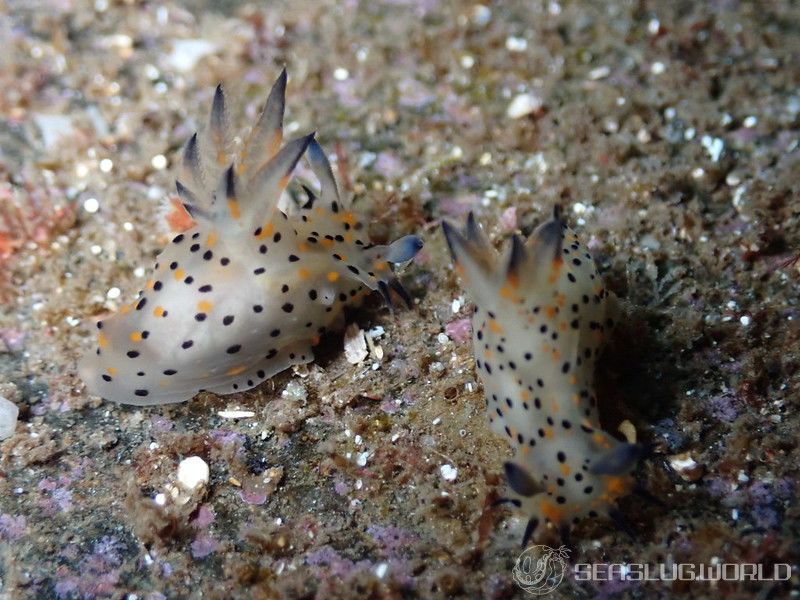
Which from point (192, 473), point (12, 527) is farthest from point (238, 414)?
point (12, 527)

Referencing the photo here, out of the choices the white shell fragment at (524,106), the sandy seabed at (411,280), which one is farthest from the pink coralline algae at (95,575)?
the white shell fragment at (524,106)

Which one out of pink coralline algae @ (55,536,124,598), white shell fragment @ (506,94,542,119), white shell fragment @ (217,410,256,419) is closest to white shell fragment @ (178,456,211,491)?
white shell fragment @ (217,410,256,419)

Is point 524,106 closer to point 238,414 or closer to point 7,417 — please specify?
point 238,414

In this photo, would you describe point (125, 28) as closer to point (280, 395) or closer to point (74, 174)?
point (74, 174)

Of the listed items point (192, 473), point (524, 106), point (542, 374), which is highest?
point (524, 106)

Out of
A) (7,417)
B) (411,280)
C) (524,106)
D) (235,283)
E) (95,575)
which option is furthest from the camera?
(524,106)
